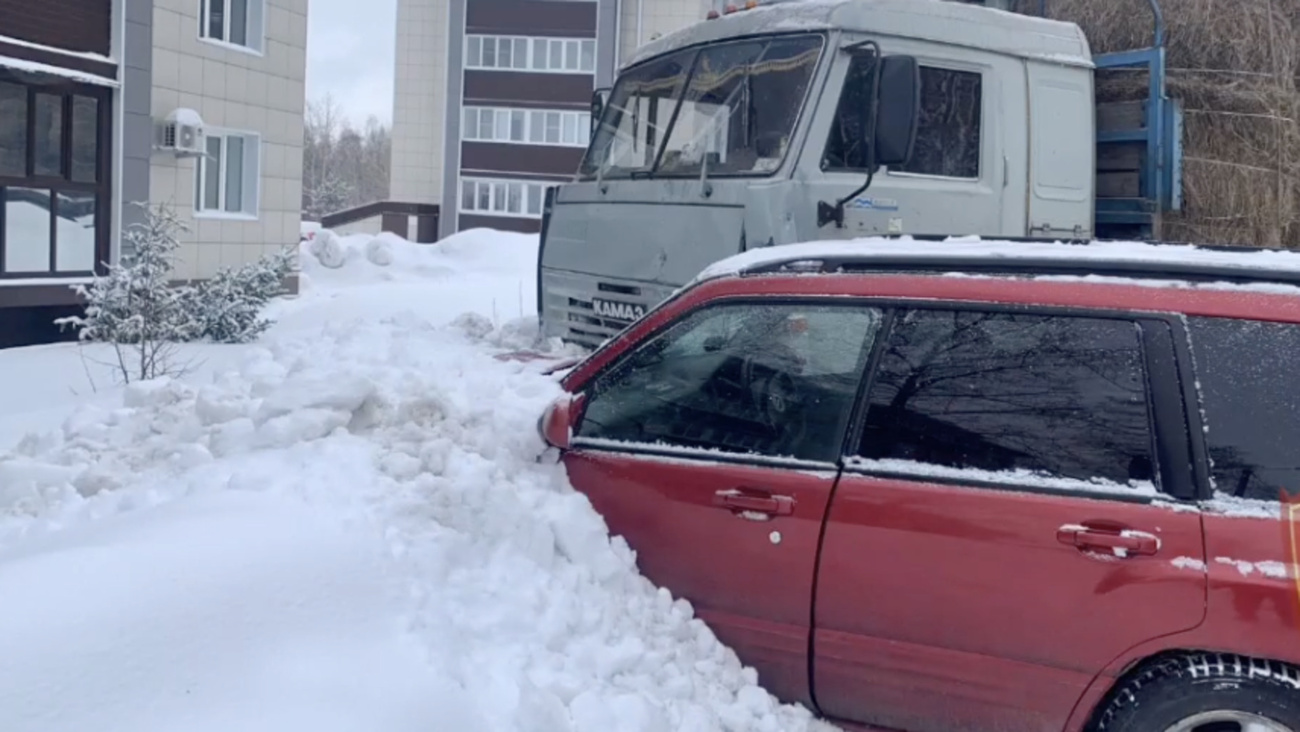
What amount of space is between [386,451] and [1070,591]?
2274 millimetres

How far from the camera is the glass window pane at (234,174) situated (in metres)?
20.0

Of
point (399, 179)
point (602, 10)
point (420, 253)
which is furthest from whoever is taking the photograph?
point (399, 179)

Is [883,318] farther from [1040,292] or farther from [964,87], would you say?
[964,87]

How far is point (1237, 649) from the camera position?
3289mm

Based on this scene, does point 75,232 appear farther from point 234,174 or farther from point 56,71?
point 234,174

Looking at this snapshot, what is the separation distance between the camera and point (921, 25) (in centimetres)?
704

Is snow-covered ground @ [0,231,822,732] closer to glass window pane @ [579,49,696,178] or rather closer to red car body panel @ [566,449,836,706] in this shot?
red car body panel @ [566,449,836,706]

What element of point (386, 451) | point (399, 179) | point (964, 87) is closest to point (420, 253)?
point (399, 179)

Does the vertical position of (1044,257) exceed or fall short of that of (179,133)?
it falls short

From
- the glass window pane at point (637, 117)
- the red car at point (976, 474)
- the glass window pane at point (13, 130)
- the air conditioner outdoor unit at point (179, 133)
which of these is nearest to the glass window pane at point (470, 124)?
the air conditioner outdoor unit at point (179, 133)

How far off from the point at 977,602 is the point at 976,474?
0.37 meters

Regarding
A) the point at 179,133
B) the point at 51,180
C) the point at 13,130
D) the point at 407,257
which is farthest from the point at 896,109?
the point at 407,257

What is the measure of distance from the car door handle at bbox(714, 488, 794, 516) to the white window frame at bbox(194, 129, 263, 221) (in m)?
16.5

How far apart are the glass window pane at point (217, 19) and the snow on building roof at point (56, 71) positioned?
307 centimetres
